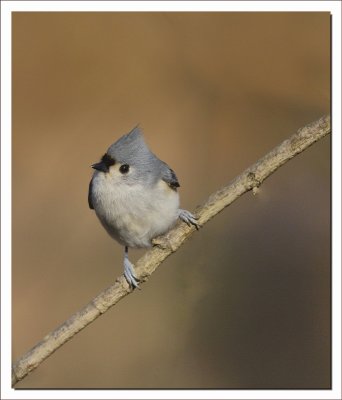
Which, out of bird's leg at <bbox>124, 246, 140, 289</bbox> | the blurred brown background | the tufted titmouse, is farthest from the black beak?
A: bird's leg at <bbox>124, 246, 140, 289</bbox>

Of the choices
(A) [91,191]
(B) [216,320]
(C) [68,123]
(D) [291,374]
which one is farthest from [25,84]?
(D) [291,374]

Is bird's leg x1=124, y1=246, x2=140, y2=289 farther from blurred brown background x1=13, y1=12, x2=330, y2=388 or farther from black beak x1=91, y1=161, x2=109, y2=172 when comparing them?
black beak x1=91, y1=161, x2=109, y2=172

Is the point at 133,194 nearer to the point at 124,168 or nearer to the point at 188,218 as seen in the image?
the point at 124,168

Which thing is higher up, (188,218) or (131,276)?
(188,218)

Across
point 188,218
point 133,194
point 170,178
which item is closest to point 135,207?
point 133,194

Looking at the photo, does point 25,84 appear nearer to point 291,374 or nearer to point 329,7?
point 329,7
